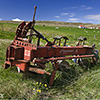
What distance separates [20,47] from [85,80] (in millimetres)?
2484

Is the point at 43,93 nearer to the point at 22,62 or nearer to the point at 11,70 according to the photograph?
the point at 22,62

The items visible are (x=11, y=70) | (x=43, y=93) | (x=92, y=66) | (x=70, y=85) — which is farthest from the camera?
(x=92, y=66)

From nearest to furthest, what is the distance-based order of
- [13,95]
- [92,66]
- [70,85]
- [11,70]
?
[13,95], [70,85], [11,70], [92,66]

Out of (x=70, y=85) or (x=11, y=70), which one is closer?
(x=70, y=85)

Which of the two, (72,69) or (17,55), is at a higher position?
(17,55)

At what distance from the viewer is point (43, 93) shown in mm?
3506

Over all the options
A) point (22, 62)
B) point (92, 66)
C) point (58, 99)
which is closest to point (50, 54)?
point (22, 62)

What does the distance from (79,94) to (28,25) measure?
8.26 ft

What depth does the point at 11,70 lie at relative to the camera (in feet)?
15.7

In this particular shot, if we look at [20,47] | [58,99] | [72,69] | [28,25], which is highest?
[28,25]

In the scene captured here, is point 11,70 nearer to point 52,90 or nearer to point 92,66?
point 52,90

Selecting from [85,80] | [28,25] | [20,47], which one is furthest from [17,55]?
[85,80]

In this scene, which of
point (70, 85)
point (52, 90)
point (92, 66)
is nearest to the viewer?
point (52, 90)

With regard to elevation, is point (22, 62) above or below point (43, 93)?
above
